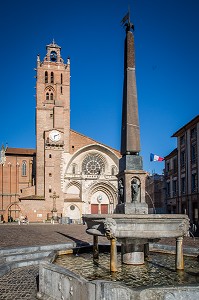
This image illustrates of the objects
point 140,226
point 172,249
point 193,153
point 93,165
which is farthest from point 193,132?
point 140,226

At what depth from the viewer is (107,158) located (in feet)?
184

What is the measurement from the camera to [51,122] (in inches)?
2215

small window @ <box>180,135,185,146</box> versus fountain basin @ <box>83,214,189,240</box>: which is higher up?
small window @ <box>180,135,185,146</box>

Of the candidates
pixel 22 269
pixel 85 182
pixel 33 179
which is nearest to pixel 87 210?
pixel 85 182

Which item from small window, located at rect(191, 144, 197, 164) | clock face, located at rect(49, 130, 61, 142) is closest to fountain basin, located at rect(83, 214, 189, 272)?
small window, located at rect(191, 144, 197, 164)

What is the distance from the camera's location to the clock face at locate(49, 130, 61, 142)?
53.8 metres

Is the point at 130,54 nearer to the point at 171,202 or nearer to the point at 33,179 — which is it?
the point at 171,202

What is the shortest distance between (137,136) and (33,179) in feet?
172

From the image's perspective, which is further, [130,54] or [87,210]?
[87,210]

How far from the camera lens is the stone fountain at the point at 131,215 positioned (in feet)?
26.2

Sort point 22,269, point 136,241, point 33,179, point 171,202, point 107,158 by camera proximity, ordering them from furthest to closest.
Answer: point 33,179
point 107,158
point 171,202
point 22,269
point 136,241

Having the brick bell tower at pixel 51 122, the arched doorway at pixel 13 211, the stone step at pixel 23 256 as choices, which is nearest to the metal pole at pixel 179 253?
the stone step at pixel 23 256

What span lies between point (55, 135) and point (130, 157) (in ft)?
148

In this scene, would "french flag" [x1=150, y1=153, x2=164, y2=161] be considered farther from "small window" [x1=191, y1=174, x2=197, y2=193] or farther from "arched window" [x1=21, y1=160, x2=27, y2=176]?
"arched window" [x1=21, y1=160, x2=27, y2=176]
